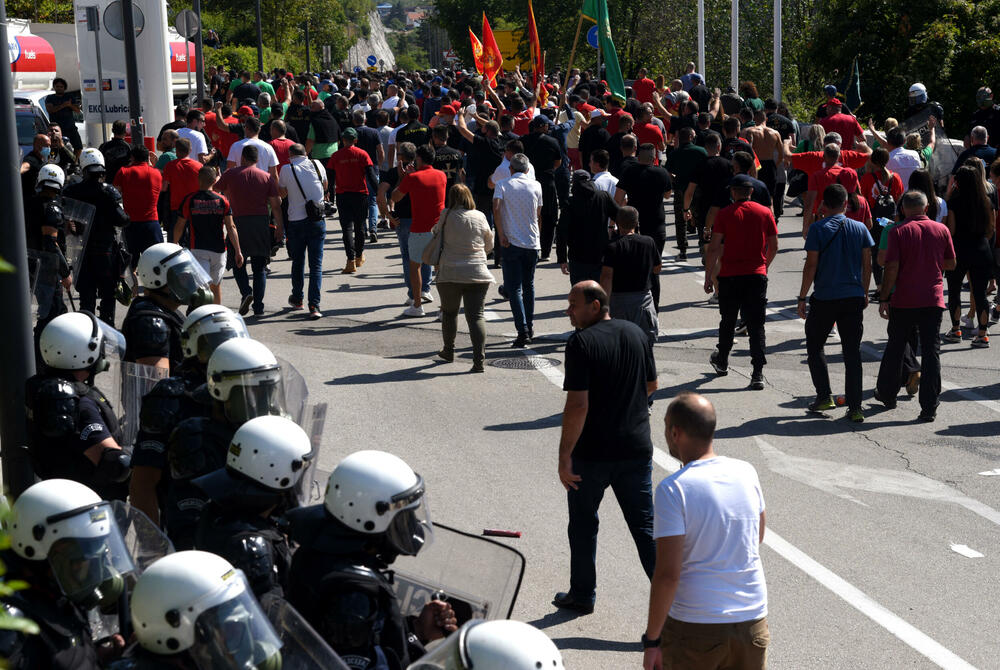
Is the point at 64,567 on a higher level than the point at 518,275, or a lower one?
lower

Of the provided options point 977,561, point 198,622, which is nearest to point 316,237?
point 977,561

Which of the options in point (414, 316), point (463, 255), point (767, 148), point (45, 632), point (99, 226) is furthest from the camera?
point (767, 148)

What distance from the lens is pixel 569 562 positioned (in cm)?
735

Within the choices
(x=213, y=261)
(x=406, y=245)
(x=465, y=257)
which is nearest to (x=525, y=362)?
(x=465, y=257)

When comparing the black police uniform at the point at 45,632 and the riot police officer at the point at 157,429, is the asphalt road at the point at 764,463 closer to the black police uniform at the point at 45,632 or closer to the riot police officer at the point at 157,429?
the riot police officer at the point at 157,429

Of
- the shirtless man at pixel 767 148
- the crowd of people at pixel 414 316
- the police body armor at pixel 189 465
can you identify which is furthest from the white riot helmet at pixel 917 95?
the police body armor at pixel 189 465

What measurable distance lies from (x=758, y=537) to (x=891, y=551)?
10.2 feet

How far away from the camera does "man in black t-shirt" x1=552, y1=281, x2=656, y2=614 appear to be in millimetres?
6285

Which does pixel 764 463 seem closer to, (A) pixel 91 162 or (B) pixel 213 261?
(B) pixel 213 261

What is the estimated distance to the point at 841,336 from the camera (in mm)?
10273

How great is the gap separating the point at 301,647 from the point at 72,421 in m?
2.78

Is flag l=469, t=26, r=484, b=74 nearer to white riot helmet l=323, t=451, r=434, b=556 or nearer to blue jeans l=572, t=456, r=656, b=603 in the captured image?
blue jeans l=572, t=456, r=656, b=603

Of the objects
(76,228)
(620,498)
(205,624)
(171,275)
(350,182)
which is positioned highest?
(350,182)

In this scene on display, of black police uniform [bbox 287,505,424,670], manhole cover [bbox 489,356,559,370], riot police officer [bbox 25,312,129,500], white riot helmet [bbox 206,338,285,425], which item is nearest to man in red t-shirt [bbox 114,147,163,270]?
manhole cover [bbox 489,356,559,370]
